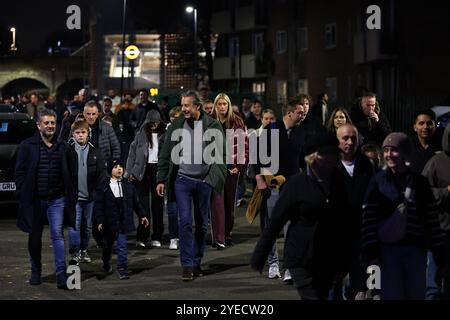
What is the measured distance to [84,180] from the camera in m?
14.1

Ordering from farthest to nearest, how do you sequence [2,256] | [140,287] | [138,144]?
[138,144] < [2,256] < [140,287]

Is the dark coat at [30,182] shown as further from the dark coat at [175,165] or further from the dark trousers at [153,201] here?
the dark trousers at [153,201]

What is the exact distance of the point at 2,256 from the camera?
14844 mm

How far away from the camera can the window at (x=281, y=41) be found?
6575cm

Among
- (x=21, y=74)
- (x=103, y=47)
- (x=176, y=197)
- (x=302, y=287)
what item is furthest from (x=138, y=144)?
(x=21, y=74)

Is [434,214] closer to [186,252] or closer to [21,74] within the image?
[186,252]

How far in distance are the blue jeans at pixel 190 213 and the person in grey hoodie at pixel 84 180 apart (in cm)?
143

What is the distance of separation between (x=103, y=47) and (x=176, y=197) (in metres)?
85.1

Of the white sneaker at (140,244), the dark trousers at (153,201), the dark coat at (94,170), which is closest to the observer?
the dark coat at (94,170)

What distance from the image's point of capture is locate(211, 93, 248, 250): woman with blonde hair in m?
15.8

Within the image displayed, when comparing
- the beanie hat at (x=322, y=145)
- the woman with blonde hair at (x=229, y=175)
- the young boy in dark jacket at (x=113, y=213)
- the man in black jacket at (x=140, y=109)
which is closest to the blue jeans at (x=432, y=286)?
the beanie hat at (x=322, y=145)

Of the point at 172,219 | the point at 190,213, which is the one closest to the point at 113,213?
the point at 190,213

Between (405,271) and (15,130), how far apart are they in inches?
522

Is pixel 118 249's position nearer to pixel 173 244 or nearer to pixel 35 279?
pixel 35 279
